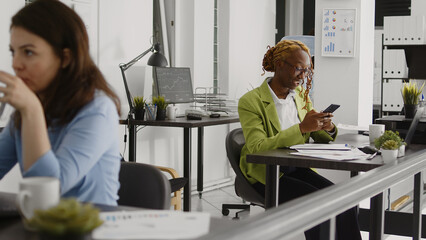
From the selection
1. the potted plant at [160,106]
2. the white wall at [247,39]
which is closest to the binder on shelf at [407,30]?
the potted plant at [160,106]

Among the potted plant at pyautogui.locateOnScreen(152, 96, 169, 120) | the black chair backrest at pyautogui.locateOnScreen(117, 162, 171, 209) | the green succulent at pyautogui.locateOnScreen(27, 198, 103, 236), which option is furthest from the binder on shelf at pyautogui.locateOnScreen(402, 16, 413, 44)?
the green succulent at pyautogui.locateOnScreen(27, 198, 103, 236)

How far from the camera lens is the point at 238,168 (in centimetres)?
294

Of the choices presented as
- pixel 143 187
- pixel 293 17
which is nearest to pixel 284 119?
pixel 143 187

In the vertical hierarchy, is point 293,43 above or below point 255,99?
above

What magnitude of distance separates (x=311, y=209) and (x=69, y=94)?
779 mm

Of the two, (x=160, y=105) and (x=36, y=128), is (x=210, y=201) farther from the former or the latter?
(x=36, y=128)

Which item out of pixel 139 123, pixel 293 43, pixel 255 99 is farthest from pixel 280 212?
pixel 139 123

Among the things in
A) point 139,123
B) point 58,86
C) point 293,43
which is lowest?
point 139,123

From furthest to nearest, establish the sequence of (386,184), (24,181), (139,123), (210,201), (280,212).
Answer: (210,201) → (139,123) → (386,184) → (24,181) → (280,212)

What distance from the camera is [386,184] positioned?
1189mm

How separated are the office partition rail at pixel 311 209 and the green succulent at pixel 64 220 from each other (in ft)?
0.60

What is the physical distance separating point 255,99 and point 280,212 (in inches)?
82.3

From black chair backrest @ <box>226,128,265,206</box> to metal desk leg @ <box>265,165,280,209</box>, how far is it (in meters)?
0.36

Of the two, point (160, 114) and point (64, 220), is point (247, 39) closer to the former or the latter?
point (160, 114)
